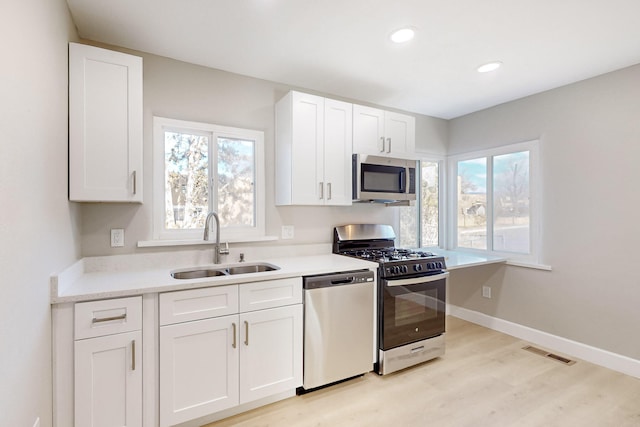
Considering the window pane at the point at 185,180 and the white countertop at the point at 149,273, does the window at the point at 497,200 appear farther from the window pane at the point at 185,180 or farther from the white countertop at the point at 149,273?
the window pane at the point at 185,180

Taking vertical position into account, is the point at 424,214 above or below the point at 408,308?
above

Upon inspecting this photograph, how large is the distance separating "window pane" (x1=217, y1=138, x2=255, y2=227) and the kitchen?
183 millimetres

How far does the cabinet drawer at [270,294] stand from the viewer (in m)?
2.00

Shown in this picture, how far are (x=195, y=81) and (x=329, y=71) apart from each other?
1093 millimetres

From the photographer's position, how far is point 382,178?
9.74 feet

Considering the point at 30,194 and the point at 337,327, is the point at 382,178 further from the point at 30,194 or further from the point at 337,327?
the point at 30,194

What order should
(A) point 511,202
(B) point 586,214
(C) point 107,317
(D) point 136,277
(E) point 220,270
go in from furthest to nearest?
(A) point 511,202 → (B) point 586,214 → (E) point 220,270 → (D) point 136,277 → (C) point 107,317

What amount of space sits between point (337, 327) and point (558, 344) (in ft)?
7.41

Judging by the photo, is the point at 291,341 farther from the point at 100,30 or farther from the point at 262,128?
the point at 100,30

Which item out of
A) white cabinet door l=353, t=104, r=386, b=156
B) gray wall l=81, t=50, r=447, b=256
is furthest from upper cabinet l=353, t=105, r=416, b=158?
gray wall l=81, t=50, r=447, b=256

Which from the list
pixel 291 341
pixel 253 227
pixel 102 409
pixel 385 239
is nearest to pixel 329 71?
pixel 253 227

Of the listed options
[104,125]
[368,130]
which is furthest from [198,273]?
[368,130]

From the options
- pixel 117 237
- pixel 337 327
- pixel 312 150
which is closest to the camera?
pixel 117 237

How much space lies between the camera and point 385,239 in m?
3.35
